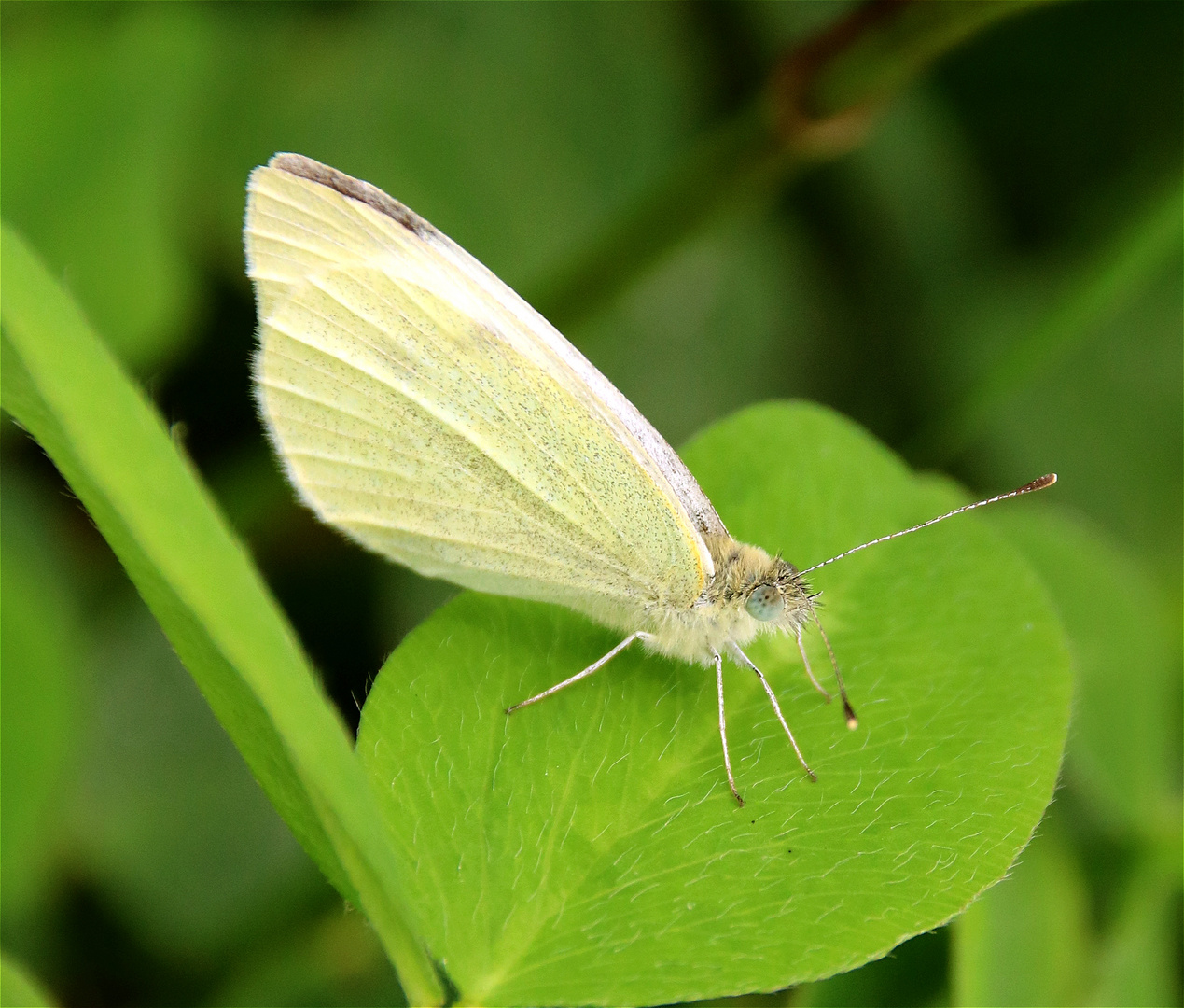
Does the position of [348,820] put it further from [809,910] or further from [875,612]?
[875,612]

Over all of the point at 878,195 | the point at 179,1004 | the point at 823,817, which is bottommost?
the point at 179,1004

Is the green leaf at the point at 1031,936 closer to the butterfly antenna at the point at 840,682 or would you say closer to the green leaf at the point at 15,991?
the butterfly antenna at the point at 840,682

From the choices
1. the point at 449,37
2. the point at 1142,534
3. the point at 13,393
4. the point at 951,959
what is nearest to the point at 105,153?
the point at 449,37

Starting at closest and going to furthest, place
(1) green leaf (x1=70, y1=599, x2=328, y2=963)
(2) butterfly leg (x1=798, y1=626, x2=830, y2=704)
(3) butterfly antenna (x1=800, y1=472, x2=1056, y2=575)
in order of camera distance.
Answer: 1. (2) butterfly leg (x1=798, y1=626, x2=830, y2=704)
2. (3) butterfly antenna (x1=800, y1=472, x2=1056, y2=575)
3. (1) green leaf (x1=70, y1=599, x2=328, y2=963)

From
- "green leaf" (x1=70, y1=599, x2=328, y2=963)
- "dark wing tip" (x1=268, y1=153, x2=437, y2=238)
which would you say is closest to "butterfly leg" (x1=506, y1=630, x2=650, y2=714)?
"dark wing tip" (x1=268, y1=153, x2=437, y2=238)

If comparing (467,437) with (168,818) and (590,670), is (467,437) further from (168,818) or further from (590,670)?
(168,818)

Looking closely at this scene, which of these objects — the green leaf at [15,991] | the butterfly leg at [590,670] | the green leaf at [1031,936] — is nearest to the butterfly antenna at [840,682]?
the butterfly leg at [590,670]

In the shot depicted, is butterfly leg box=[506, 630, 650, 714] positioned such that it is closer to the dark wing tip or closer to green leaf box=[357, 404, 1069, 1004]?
green leaf box=[357, 404, 1069, 1004]
